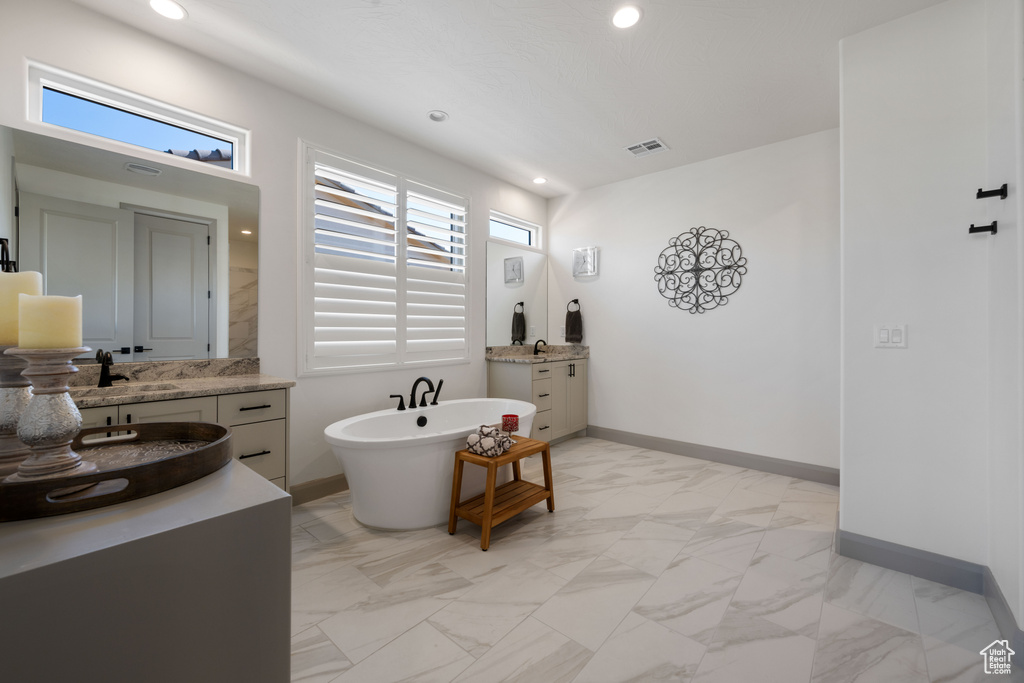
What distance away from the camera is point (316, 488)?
2957 mm

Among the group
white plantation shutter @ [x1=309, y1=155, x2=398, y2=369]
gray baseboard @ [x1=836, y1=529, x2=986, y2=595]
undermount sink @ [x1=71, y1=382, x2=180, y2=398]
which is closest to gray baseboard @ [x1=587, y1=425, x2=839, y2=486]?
gray baseboard @ [x1=836, y1=529, x2=986, y2=595]

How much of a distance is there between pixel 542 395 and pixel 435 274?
1494mm

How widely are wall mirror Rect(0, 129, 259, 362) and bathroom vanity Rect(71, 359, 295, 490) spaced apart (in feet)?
0.32

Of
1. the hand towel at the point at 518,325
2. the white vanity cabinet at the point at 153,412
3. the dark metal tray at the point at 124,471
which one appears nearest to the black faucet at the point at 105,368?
the white vanity cabinet at the point at 153,412

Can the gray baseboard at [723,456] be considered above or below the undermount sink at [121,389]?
below

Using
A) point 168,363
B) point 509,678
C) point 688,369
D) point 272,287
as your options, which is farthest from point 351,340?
point 688,369

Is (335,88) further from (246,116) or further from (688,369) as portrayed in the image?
(688,369)

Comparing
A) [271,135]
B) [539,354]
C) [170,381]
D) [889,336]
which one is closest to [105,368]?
[170,381]

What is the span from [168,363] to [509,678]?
2384mm

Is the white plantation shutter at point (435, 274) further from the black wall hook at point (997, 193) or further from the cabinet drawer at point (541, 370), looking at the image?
the black wall hook at point (997, 193)

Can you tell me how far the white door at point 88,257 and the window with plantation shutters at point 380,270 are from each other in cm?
96

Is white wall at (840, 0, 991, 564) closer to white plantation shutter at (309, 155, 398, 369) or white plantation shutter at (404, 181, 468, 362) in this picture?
white plantation shutter at (404, 181, 468, 362)

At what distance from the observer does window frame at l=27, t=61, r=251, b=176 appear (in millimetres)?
2072

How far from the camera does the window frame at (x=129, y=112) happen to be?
6.80 feet
